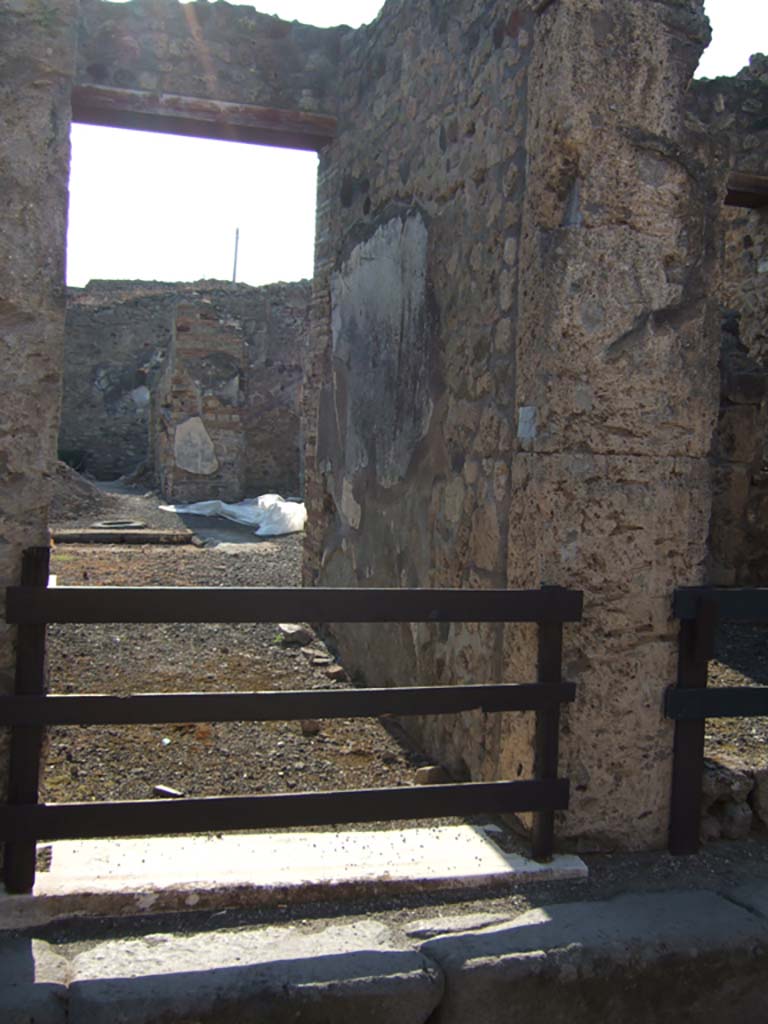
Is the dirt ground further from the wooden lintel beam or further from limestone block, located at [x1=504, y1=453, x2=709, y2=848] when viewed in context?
the wooden lintel beam

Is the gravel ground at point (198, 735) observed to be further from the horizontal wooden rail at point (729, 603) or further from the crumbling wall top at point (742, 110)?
the crumbling wall top at point (742, 110)

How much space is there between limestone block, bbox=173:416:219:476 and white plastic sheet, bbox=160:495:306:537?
49 centimetres

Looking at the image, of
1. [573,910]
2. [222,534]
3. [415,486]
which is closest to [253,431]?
[222,534]

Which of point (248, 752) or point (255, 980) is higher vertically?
point (255, 980)

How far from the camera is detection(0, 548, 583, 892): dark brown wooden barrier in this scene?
2355mm

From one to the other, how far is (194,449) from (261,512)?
5.69ft

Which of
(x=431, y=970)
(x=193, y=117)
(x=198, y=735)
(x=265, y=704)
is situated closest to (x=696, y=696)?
(x=431, y=970)

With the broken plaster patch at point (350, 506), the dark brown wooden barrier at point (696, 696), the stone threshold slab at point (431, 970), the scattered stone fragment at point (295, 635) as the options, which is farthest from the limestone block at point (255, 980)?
the scattered stone fragment at point (295, 635)

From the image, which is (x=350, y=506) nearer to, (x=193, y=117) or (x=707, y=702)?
(x=193, y=117)

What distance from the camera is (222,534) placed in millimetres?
10258

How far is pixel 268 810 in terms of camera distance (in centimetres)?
249

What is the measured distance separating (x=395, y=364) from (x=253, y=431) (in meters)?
11.8

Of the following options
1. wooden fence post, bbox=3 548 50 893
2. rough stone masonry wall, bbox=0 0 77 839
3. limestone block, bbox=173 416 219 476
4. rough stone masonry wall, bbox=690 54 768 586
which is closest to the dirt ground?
wooden fence post, bbox=3 548 50 893

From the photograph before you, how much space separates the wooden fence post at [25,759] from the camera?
2.35 metres
